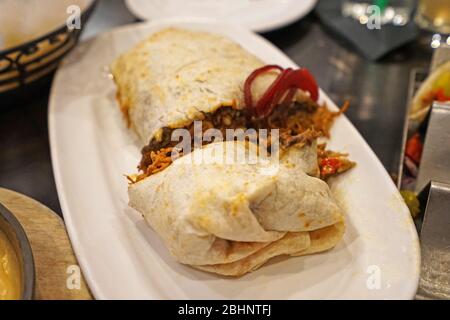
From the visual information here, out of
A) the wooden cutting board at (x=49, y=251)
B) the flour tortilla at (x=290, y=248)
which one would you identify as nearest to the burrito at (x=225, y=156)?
the flour tortilla at (x=290, y=248)

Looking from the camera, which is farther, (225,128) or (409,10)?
(409,10)

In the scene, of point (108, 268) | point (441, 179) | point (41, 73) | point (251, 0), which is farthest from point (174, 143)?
point (251, 0)

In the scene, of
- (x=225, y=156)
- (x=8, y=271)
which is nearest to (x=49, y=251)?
(x=8, y=271)

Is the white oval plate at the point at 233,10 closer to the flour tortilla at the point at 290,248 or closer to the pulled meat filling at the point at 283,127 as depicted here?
the pulled meat filling at the point at 283,127

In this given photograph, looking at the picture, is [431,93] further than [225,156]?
Yes

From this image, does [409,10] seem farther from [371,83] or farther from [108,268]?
[108,268]

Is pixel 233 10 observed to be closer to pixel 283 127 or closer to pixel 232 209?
pixel 283 127
